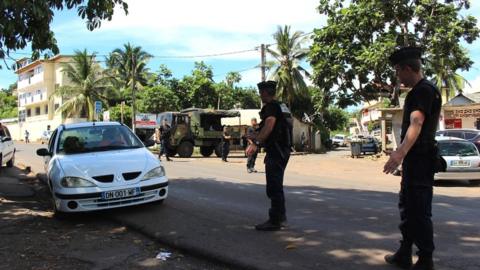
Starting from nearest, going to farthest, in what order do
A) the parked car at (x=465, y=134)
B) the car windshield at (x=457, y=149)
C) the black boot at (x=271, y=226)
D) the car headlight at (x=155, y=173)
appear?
the black boot at (x=271, y=226) → the car headlight at (x=155, y=173) → the car windshield at (x=457, y=149) → the parked car at (x=465, y=134)

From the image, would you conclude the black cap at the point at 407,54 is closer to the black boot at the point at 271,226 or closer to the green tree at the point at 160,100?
the black boot at the point at 271,226

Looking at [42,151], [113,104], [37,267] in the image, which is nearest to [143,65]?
[113,104]

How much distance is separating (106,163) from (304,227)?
3183 millimetres

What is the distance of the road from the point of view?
555 centimetres

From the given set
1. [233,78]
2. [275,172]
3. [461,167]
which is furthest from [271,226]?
[233,78]

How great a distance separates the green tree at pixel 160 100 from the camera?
47.0m

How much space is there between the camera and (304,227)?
281 inches

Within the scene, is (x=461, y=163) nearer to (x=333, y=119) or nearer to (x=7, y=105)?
(x=333, y=119)

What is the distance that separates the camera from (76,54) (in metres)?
58.1

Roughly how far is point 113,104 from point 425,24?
4202cm

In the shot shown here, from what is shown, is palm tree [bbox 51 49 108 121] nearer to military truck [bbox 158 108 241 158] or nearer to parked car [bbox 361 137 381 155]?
military truck [bbox 158 108 241 158]

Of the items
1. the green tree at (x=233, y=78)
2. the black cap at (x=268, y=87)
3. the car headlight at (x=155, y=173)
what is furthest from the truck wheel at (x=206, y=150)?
the green tree at (x=233, y=78)

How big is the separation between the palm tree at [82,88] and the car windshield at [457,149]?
46.0 metres

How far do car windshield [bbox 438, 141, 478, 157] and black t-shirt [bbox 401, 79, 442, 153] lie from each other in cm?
1123
